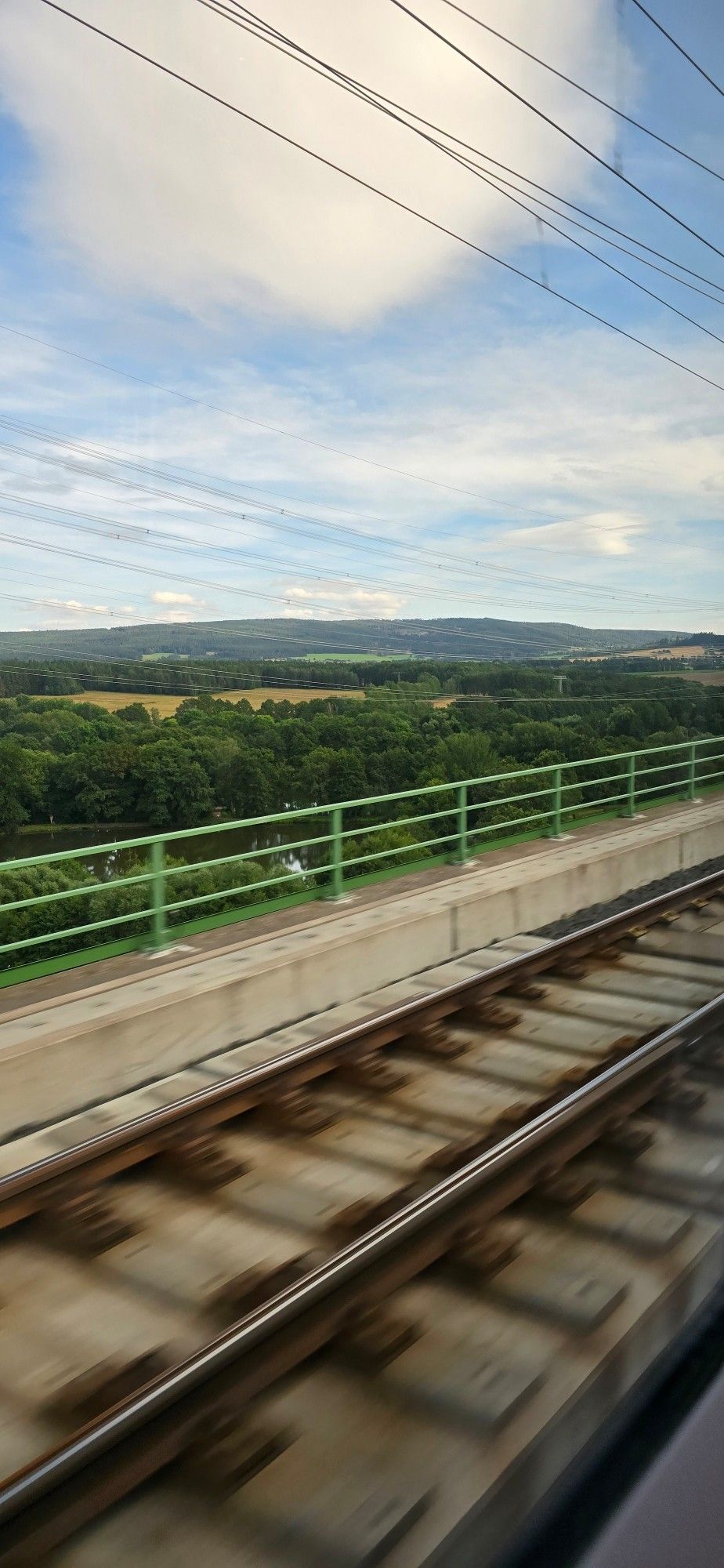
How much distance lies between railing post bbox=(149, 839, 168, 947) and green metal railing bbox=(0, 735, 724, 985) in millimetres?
11

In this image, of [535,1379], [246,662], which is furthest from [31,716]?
[535,1379]

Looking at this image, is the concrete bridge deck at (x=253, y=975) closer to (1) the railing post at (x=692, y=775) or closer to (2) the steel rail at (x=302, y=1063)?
(2) the steel rail at (x=302, y=1063)

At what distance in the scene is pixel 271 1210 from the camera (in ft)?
13.6

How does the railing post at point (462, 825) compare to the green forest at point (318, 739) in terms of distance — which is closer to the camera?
the railing post at point (462, 825)

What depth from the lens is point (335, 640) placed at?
84.8 feet

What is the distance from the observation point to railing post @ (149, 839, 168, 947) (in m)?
6.81

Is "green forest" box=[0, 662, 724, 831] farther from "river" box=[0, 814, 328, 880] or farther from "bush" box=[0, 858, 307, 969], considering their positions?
"bush" box=[0, 858, 307, 969]

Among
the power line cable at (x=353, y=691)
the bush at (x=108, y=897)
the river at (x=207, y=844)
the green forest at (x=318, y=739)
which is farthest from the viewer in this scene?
the power line cable at (x=353, y=691)

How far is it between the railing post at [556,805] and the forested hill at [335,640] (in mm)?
9775

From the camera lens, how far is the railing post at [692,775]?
1494 centimetres

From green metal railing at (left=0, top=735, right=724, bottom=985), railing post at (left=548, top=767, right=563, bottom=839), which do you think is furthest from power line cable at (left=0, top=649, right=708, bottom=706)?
railing post at (left=548, top=767, right=563, bottom=839)

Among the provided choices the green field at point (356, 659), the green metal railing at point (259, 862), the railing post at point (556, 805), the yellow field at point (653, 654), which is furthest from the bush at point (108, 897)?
the yellow field at point (653, 654)

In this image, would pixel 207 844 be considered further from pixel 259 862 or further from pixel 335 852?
pixel 335 852

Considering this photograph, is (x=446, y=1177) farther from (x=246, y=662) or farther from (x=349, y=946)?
(x=246, y=662)
